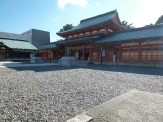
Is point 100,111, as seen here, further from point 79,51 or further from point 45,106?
point 79,51

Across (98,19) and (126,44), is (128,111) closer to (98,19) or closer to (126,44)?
(126,44)

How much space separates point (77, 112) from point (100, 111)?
0.56 metres

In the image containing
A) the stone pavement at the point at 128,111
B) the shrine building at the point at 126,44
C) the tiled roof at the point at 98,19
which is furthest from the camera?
the tiled roof at the point at 98,19

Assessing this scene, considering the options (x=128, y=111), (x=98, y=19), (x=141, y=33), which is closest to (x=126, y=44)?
(x=141, y=33)

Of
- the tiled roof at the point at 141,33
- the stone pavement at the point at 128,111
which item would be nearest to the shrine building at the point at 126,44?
the tiled roof at the point at 141,33

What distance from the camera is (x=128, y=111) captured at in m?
2.92

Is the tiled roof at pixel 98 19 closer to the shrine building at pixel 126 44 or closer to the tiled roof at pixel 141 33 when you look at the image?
the shrine building at pixel 126 44

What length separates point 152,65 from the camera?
46.2ft

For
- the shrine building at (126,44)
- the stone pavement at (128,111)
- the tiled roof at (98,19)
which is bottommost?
the stone pavement at (128,111)

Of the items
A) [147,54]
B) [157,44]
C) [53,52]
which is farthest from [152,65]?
[53,52]

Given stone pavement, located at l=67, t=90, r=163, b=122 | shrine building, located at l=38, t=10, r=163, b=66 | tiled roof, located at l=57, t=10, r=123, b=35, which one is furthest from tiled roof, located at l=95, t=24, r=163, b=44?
stone pavement, located at l=67, t=90, r=163, b=122

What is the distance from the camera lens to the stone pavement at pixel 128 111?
2586mm

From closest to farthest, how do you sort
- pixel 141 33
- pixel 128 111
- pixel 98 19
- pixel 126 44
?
pixel 128 111, pixel 141 33, pixel 126 44, pixel 98 19

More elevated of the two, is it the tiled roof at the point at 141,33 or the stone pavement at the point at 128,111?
the tiled roof at the point at 141,33
